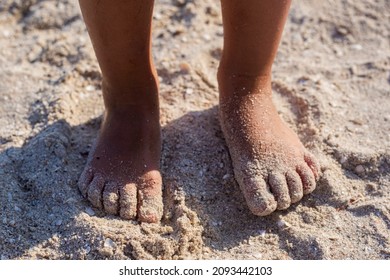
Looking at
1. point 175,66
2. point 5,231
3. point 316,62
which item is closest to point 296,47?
point 316,62

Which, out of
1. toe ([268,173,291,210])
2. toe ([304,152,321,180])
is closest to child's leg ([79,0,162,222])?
toe ([268,173,291,210])

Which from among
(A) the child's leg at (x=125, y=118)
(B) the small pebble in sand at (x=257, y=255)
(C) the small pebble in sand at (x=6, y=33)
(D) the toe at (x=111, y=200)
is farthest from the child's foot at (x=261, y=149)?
(C) the small pebble in sand at (x=6, y=33)

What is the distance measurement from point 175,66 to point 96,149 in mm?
562

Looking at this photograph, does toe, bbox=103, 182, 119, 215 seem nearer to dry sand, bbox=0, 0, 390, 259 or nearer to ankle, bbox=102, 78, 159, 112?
dry sand, bbox=0, 0, 390, 259

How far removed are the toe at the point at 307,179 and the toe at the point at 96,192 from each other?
56 centimetres

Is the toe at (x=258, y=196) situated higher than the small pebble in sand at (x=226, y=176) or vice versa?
the toe at (x=258, y=196)

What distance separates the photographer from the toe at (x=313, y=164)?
1730 mm

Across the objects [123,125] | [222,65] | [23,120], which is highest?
[222,65]

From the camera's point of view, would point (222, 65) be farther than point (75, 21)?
No

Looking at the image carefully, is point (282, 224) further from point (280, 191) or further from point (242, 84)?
point (242, 84)

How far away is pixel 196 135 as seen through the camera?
1.89 meters

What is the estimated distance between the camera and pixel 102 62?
1.71m

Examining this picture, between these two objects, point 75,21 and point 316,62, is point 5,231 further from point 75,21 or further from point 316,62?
point 316,62

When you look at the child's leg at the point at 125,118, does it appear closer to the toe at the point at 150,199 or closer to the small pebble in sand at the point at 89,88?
the toe at the point at 150,199
